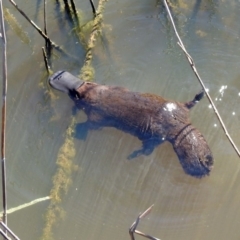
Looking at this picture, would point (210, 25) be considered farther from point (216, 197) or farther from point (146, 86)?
point (216, 197)

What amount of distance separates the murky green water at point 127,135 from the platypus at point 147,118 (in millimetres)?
166

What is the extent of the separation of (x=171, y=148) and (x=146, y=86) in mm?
799

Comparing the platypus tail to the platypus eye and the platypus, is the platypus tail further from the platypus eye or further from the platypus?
the platypus eye

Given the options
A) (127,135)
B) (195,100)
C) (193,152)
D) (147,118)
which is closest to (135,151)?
(127,135)

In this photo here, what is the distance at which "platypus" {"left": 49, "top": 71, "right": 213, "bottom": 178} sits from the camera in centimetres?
424

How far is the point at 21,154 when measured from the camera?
15.6 feet

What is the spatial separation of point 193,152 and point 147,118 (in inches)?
22.0

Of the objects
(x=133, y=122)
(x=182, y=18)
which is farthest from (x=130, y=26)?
(x=133, y=122)

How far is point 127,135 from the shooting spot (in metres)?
4.72

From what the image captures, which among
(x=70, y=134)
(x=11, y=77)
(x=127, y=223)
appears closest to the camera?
(x=127, y=223)

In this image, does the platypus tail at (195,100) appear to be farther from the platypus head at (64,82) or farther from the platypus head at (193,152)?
the platypus head at (64,82)

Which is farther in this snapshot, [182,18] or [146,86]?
[182,18]

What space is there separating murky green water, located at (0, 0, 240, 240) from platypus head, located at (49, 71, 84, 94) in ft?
0.43

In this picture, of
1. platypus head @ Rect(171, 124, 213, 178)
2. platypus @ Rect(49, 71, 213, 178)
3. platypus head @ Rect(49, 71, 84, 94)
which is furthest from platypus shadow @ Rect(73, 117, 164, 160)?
platypus head @ Rect(49, 71, 84, 94)
